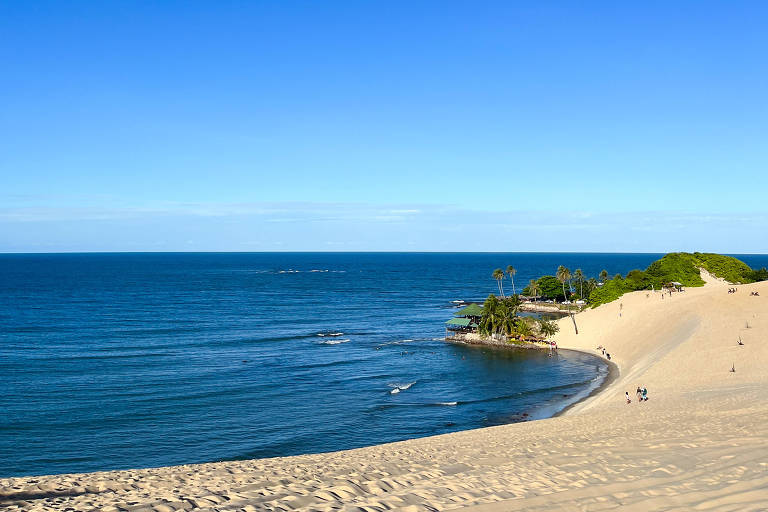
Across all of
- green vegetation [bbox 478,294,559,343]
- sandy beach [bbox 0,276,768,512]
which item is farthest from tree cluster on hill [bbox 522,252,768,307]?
sandy beach [bbox 0,276,768,512]

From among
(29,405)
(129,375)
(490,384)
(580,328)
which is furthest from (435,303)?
(29,405)

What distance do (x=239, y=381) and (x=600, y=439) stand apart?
32576mm

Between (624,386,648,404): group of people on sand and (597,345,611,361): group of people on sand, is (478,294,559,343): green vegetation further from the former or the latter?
(624,386,648,404): group of people on sand

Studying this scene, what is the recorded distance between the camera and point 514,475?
1503cm

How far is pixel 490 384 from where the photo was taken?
46.8 meters

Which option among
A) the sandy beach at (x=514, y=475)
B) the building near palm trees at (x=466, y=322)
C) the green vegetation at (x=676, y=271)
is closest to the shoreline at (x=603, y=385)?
the sandy beach at (x=514, y=475)

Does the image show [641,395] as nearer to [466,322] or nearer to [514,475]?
[514,475]

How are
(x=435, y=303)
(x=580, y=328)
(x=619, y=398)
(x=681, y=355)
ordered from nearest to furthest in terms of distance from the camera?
1. (x=619, y=398)
2. (x=681, y=355)
3. (x=580, y=328)
4. (x=435, y=303)

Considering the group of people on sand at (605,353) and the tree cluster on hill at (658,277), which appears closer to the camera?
the group of people on sand at (605,353)

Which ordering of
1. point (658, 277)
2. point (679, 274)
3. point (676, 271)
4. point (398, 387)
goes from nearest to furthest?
1. point (398, 387)
2. point (658, 277)
3. point (679, 274)
4. point (676, 271)

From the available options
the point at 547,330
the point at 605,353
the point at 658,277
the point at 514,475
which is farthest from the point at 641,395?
the point at 658,277

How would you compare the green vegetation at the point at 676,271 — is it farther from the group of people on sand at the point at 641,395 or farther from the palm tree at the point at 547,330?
the group of people on sand at the point at 641,395

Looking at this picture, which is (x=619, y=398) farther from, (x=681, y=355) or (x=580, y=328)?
(x=580, y=328)

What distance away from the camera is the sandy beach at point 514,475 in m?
12.0
